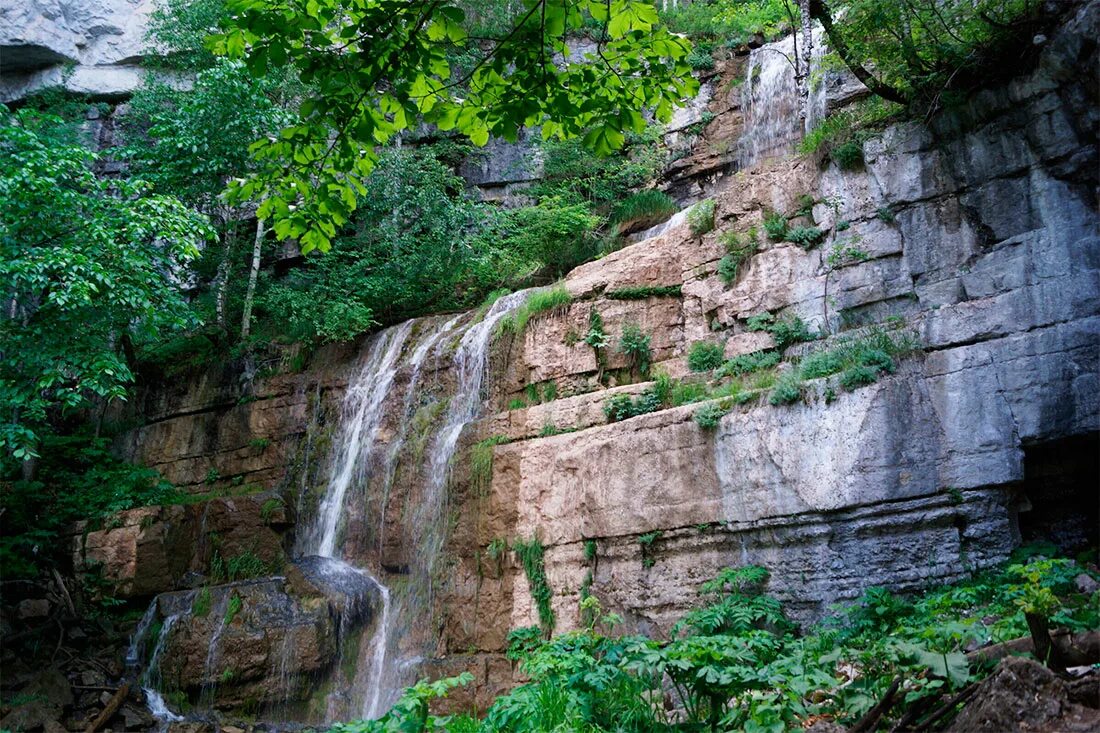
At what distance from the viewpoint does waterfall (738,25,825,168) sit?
14.4 metres

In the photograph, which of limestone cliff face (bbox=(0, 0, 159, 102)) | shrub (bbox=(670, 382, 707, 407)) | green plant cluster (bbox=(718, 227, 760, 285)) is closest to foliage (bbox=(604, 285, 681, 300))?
green plant cluster (bbox=(718, 227, 760, 285))

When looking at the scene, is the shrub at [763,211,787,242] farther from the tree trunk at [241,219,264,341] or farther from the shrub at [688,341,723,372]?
the tree trunk at [241,219,264,341]

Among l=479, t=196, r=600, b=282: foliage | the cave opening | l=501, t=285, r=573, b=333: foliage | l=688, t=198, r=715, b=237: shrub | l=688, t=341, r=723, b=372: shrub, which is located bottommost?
the cave opening

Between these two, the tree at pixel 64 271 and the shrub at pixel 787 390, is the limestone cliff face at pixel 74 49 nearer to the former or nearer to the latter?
the tree at pixel 64 271

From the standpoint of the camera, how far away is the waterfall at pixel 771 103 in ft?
47.1

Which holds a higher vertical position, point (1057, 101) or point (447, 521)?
point (1057, 101)

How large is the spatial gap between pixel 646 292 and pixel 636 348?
0.78 m

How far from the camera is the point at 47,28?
20609 mm

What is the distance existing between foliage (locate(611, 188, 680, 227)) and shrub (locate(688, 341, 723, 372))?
5918 mm

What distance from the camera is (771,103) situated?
1510 cm

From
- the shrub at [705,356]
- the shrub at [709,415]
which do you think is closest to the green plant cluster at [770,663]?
the shrub at [709,415]

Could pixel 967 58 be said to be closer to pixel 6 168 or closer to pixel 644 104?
pixel 644 104

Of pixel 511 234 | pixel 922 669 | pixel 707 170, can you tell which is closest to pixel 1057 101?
pixel 922 669

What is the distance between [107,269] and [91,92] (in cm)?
1264
